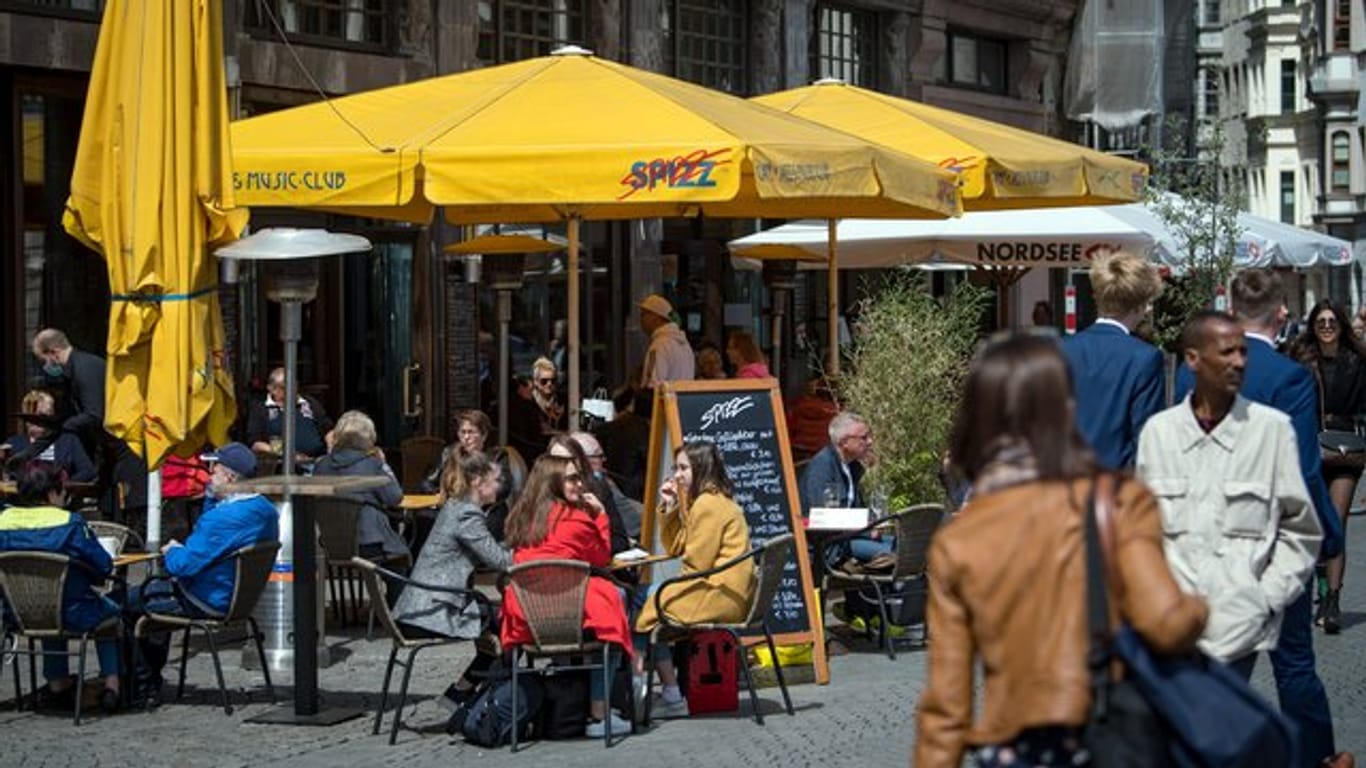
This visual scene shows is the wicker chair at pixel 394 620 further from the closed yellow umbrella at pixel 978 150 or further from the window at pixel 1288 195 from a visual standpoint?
the window at pixel 1288 195

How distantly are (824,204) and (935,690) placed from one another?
12.8m

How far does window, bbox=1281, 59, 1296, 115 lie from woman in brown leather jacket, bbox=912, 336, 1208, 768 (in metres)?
100

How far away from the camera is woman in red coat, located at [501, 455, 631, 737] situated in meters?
11.0

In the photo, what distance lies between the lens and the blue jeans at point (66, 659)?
1163cm

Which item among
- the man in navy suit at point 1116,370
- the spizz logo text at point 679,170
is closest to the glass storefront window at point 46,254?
the spizz logo text at point 679,170

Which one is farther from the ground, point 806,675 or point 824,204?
point 824,204

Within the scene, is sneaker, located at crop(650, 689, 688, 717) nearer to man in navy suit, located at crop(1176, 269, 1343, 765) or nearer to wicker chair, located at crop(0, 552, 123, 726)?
wicker chair, located at crop(0, 552, 123, 726)

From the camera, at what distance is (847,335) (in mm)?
29203

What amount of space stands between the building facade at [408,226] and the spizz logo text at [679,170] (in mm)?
6529

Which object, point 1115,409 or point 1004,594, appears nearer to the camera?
point 1004,594

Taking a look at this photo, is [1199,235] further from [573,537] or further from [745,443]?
[573,537]

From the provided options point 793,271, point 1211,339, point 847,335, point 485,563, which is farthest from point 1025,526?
point 847,335

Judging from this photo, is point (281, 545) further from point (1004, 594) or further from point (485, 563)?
point (1004, 594)

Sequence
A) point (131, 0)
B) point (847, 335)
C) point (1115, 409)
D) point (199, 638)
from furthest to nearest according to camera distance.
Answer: point (847, 335) → point (199, 638) → point (131, 0) → point (1115, 409)
